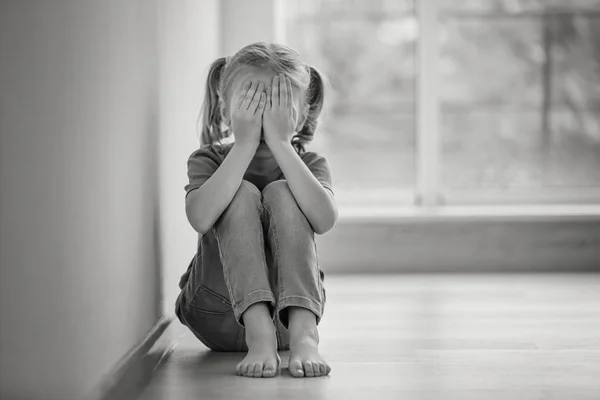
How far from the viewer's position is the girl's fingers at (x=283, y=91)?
5.36ft

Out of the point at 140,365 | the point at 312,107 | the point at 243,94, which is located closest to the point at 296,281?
the point at 140,365

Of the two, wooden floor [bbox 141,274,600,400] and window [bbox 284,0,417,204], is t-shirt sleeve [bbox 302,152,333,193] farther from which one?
window [bbox 284,0,417,204]

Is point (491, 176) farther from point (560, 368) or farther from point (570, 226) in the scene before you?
point (560, 368)

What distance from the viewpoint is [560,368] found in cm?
152

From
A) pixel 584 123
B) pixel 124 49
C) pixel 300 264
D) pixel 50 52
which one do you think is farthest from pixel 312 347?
pixel 584 123

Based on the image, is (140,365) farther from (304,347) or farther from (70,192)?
(70,192)

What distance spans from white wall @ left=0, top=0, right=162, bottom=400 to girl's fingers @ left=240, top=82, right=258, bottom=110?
202mm

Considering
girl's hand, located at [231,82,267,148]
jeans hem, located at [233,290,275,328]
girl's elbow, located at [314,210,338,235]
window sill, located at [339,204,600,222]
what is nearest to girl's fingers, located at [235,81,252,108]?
girl's hand, located at [231,82,267,148]

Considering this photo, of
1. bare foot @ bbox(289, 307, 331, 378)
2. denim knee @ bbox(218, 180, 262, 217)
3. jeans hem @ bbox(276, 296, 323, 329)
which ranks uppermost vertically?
denim knee @ bbox(218, 180, 262, 217)

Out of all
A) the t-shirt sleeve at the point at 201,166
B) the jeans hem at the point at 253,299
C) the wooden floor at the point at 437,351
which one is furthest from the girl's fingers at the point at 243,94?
the wooden floor at the point at 437,351

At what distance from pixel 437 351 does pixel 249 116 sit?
62 cm

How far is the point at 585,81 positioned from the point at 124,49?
2392 millimetres

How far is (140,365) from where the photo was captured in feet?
4.68

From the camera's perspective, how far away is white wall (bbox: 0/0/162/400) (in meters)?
0.82
